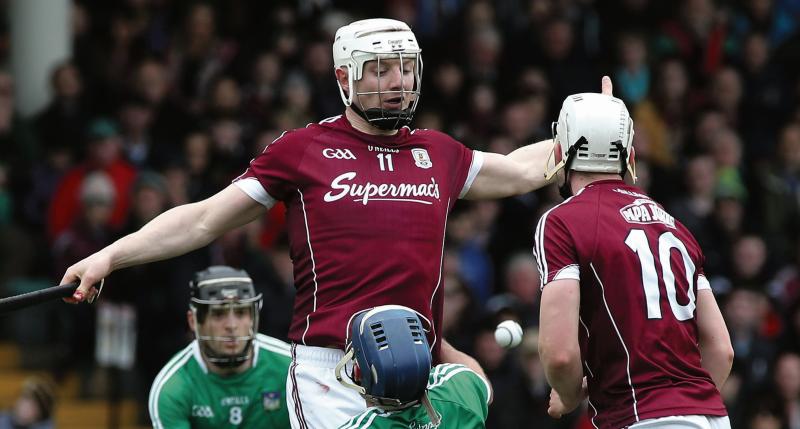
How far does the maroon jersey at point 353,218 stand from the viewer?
5887 mm

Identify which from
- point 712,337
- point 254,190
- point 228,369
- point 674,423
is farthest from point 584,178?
point 228,369

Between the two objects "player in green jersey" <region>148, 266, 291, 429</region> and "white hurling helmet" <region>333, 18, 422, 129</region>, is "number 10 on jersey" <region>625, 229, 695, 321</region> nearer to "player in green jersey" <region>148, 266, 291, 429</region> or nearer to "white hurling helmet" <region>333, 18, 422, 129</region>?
"white hurling helmet" <region>333, 18, 422, 129</region>

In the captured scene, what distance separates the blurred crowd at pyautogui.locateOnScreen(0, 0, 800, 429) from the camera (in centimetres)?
1146

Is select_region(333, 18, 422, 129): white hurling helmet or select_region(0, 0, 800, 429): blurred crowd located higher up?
select_region(333, 18, 422, 129): white hurling helmet

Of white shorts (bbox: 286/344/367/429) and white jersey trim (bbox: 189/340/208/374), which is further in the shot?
white jersey trim (bbox: 189/340/208/374)

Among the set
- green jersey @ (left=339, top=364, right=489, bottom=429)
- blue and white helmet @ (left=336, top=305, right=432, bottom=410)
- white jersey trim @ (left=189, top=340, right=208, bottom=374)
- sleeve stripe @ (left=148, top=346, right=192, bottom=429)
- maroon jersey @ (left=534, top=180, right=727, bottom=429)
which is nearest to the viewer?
blue and white helmet @ (left=336, top=305, right=432, bottom=410)

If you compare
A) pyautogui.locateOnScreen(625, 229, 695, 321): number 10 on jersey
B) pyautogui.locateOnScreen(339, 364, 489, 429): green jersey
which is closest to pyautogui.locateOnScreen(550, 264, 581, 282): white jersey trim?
pyautogui.locateOnScreen(625, 229, 695, 321): number 10 on jersey

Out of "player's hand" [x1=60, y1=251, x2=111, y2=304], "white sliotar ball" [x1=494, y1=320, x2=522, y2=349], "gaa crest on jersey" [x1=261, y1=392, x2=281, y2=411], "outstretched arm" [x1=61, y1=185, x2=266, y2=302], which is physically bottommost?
"gaa crest on jersey" [x1=261, y1=392, x2=281, y2=411]

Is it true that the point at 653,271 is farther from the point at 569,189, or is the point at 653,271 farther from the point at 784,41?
the point at 784,41

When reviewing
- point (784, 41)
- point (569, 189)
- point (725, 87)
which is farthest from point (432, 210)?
point (784, 41)

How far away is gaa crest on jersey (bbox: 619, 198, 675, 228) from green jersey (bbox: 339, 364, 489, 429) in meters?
0.84

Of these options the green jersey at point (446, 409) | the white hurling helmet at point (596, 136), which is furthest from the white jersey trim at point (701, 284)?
the green jersey at point (446, 409)

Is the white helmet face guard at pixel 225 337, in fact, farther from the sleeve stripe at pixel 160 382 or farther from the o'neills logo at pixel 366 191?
the o'neills logo at pixel 366 191

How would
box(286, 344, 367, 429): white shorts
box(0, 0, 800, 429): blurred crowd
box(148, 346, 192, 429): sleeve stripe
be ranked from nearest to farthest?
box(286, 344, 367, 429): white shorts → box(148, 346, 192, 429): sleeve stripe → box(0, 0, 800, 429): blurred crowd
